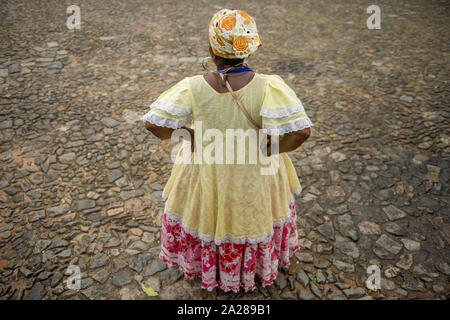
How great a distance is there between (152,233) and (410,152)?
3.77 meters

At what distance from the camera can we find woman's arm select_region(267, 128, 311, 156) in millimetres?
2215

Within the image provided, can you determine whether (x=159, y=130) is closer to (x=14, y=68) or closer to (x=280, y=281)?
(x=280, y=281)

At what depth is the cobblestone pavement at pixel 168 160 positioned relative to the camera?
3207 millimetres

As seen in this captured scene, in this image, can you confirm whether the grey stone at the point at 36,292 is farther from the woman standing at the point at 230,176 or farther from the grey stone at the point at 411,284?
the grey stone at the point at 411,284

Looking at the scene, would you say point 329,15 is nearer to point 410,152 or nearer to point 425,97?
point 425,97

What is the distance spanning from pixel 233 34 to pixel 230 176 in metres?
0.98

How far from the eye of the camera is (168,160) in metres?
4.70

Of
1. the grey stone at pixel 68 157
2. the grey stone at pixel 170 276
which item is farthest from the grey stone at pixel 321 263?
the grey stone at pixel 68 157

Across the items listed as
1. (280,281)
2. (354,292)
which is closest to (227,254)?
(280,281)

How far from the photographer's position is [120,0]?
1080cm

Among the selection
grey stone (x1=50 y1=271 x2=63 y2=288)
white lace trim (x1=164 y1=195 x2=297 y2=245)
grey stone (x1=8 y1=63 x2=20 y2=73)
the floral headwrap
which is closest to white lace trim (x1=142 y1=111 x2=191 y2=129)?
the floral headwrap

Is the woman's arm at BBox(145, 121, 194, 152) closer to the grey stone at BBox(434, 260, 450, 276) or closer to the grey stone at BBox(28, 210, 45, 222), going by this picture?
the grey stone at BBox(28, 210, 45, 222)
